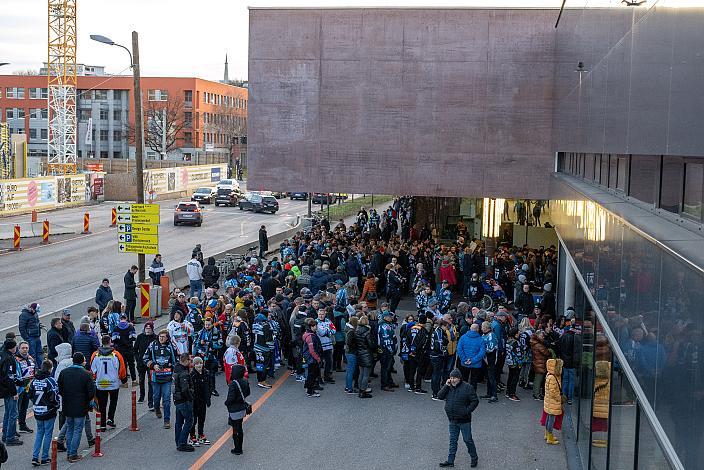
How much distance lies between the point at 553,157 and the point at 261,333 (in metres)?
11.2

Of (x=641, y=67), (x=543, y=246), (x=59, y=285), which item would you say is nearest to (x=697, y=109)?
(x=641, y=67)

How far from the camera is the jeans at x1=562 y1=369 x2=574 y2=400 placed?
→ 47.0 ft

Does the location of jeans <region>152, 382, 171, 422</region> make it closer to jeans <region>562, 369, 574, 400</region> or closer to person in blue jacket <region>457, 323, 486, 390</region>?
person in blue jacket <region>457, 323, 486, 390</region>

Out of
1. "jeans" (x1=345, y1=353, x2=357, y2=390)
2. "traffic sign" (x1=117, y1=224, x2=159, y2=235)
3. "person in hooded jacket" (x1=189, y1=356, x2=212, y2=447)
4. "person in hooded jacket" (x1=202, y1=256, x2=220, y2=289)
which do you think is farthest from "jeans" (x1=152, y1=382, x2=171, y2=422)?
"traffic sign" (x1=117, y1=224, x2=159, y2=235)

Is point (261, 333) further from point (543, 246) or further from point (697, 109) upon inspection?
point (543, 246)

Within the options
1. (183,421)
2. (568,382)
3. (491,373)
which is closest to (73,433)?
(183,421)

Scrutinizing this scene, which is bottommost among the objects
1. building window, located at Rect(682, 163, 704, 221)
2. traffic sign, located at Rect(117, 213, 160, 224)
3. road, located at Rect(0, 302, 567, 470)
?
road, located at Rect(0, 302, 567, 470)

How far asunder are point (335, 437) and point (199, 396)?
2262mm

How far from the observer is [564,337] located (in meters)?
15.3

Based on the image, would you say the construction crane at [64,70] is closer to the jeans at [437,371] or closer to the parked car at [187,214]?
the parked car at [187,214]

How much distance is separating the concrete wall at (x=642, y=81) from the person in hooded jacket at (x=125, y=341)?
8.46m

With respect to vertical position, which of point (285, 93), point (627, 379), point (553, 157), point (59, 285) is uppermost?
point (285, 93)

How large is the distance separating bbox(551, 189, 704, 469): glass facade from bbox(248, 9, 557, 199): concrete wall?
37.8ft

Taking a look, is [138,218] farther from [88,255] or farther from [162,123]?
[162,123]
